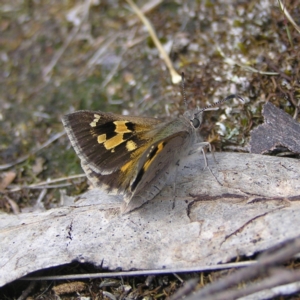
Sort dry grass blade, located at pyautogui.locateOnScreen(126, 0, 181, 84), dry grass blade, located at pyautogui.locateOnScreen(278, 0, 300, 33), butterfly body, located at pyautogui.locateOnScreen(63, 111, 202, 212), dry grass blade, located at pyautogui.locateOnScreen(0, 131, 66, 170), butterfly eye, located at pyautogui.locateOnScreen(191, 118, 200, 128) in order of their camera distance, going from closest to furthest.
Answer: butterfly body, located at pyautogui.locateOnScreen(63, 111, 202, 212)
butterfly eye, located at pyautogui.locateOnScreen(191, 118, 200, 128)
dry grass blade, located at pyautogui.locateOnScreen(278, 0, 300, 33)
dry grass blade, located at pyautogui.locateOnScreen(0, 131, 66, 170)
dry grass blade, located at pyautogui.locateOnScreen(126, 0, 181, 84)

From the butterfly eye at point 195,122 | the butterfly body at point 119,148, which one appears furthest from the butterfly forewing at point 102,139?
the butterfly eye at point 195,122

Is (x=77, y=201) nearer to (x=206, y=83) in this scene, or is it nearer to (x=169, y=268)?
(x=169, y=268)

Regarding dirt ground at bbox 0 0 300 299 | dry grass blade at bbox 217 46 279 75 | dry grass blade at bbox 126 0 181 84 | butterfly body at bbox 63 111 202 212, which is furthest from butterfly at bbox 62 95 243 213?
dry grass blade at bbox 126 0 181 84

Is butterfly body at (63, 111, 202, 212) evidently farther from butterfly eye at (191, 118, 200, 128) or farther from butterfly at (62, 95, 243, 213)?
butterfly eye at (191, 118, 200, 128)

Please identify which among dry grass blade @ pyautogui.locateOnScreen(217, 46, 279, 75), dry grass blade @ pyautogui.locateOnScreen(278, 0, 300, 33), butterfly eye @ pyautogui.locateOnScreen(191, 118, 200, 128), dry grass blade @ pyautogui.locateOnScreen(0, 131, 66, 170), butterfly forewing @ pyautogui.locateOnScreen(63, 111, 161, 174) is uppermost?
butterfly forewing @ pyautogui.locateOnScreen(63, 111, 161, 174)

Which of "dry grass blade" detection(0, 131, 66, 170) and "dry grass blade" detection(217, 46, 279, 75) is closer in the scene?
"dry grass blade" detection(217, 46, 279, 75)

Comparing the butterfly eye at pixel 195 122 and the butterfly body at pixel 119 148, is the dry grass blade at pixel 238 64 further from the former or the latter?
the butterfly body at pixel 119 148

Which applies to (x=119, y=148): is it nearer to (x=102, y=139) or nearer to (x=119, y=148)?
(x=119, y=148)

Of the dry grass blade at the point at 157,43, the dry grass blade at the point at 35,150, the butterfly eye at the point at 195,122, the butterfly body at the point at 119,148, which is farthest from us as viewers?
the dry grass blade at the point at 157,43

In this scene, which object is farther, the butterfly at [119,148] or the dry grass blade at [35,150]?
the dry grass blade at [35,150]
